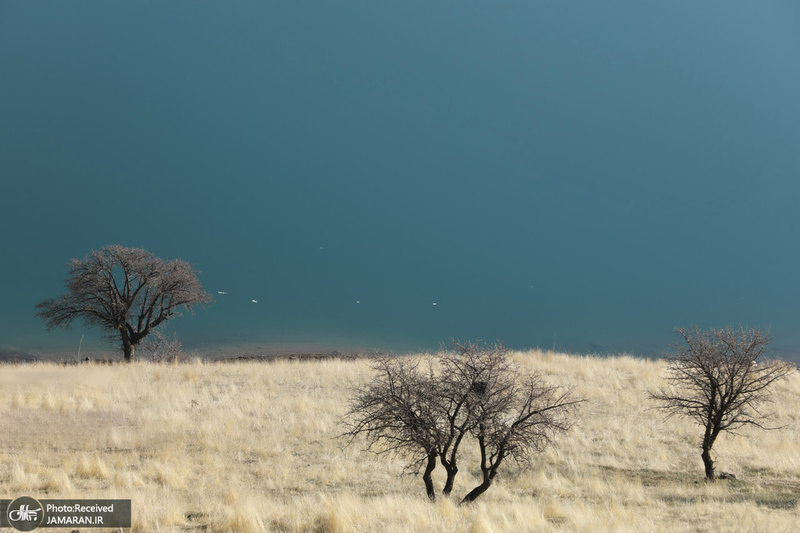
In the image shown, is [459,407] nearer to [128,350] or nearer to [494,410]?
[494,410]

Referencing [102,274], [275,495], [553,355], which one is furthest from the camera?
[553,355]

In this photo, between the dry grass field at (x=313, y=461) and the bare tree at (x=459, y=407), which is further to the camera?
the bare tree at (x=459, y=407)

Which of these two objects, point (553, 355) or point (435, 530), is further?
point (553, 355)

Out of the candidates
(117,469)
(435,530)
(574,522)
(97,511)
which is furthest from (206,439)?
(574,522)

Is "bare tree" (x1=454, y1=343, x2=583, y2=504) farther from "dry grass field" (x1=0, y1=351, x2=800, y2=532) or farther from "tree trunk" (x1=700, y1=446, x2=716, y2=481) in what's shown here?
"tree trunk" (x1=700, y1=446, x2=716, y2=481)

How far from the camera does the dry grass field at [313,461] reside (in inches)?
494

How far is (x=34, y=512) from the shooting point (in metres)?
11.5

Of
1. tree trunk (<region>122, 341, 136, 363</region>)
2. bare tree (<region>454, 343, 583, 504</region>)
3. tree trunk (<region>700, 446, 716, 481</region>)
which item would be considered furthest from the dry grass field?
tree trunk (<region>122, 341, 136, 363</region>)

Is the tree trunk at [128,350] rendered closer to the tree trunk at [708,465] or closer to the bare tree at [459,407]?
the bare tree at [459,407]

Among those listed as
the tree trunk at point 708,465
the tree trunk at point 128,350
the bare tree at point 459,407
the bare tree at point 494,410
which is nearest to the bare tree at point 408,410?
the bare tree at point 459,407

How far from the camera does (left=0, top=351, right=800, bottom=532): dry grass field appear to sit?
494 inches

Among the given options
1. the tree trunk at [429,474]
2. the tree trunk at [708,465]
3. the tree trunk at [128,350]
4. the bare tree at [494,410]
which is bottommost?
the tree trunk at [708,465]

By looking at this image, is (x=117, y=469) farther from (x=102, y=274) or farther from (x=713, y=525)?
(x=102, y=274)

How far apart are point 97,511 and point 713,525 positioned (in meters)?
13.0
